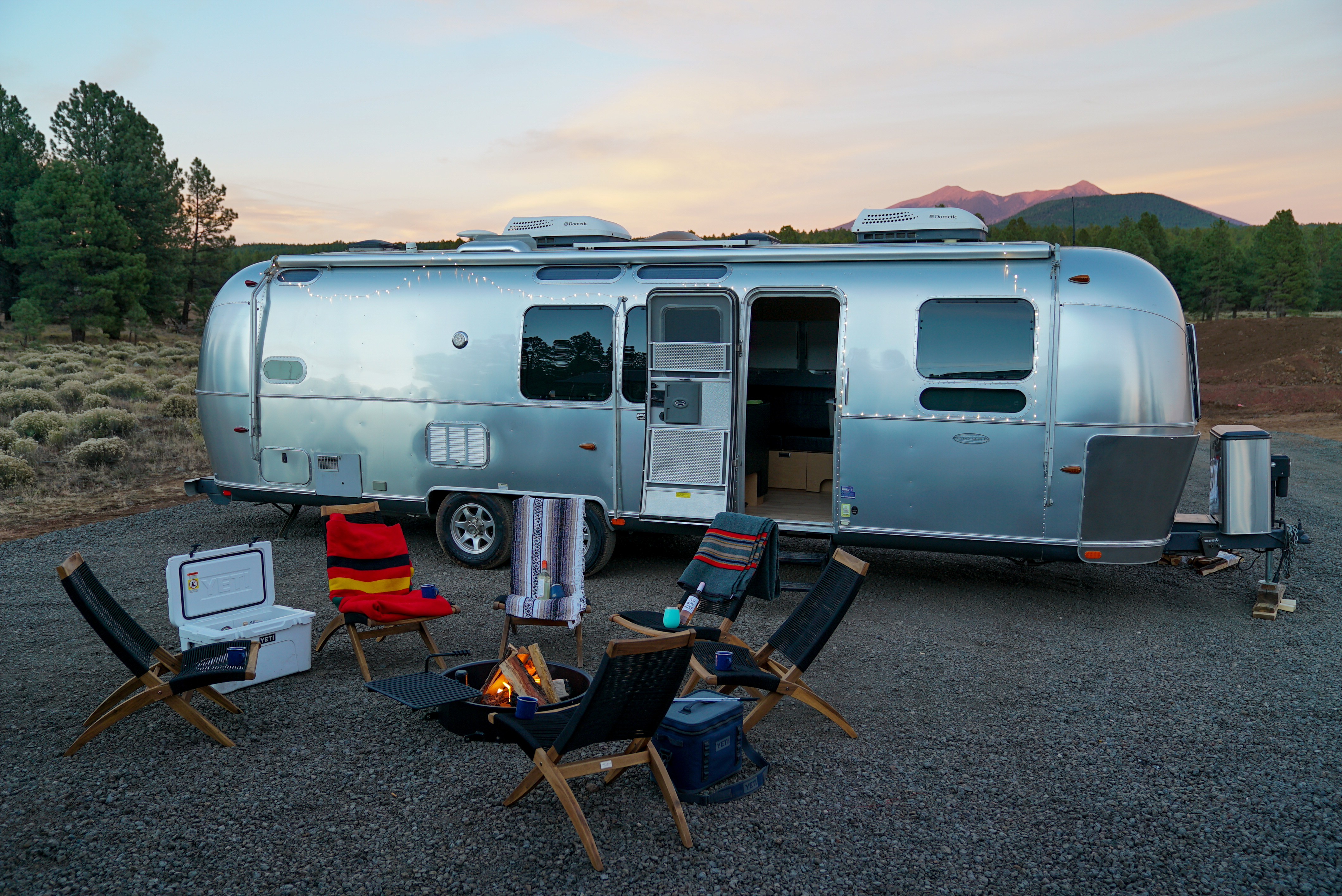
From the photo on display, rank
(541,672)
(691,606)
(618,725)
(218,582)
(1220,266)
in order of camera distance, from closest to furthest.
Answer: (618,725)
(541,672)
(218,582)
(691,606)
(1220,266)

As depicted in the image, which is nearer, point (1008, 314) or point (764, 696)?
point (764, 696)

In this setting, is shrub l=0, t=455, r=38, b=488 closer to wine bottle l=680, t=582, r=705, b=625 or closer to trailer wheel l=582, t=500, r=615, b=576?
trailer wheel l=582, t=500, r=615, b=576

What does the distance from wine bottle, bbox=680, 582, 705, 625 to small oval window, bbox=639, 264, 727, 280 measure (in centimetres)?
267

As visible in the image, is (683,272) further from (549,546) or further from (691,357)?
(549,546)

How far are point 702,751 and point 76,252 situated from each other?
41297mm

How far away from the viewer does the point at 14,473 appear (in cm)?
1112

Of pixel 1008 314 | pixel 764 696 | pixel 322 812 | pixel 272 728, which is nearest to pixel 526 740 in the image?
pixel 322 812

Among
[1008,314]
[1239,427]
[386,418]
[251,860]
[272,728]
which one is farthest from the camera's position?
[386,418]

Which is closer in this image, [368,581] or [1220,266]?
[368,581]

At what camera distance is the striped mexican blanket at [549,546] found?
5.77 metres

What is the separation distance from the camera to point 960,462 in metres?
6.46

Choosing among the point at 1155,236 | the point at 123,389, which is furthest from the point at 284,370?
the point at 1155,236

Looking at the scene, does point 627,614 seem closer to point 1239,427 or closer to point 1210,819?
point 1210,819

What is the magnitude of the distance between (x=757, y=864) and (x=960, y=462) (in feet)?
12.7
